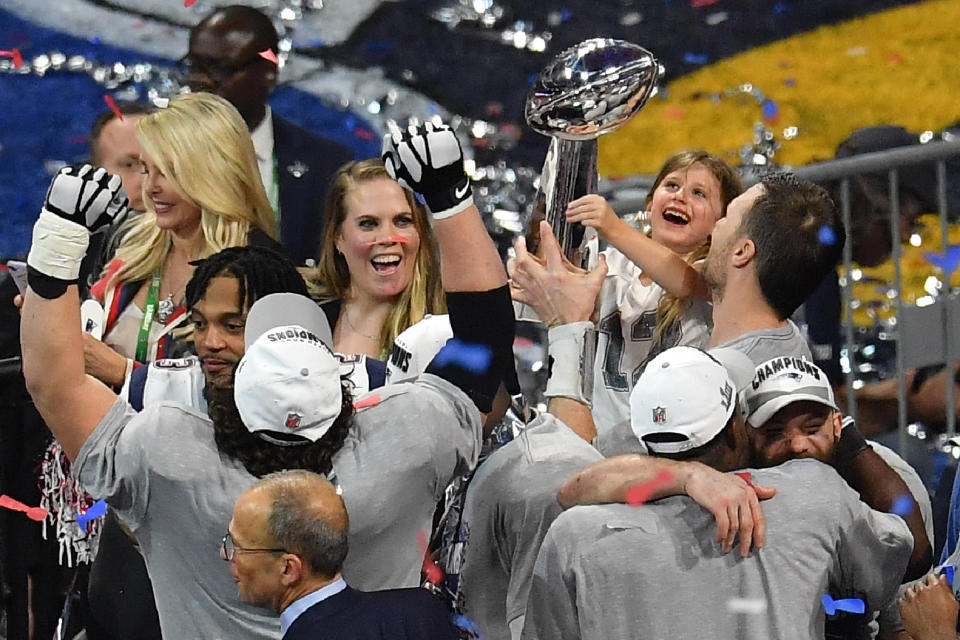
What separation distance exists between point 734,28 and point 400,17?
45.7 inches

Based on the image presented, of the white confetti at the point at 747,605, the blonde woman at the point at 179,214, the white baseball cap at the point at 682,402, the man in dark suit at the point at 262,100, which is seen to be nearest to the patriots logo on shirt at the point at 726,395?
the white baseball cap at the point at 682,402

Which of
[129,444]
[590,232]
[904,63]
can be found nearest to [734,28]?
[904,63]

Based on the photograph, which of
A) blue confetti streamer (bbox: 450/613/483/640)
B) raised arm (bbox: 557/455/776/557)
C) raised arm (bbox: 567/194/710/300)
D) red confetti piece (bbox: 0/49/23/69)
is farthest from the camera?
red confetti piece (bbox: 0/49/23/69)

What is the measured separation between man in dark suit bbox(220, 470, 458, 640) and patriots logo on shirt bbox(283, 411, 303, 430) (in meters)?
0.07

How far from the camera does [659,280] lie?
2510 millimetres

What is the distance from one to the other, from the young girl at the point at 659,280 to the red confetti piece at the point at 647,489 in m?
0.69

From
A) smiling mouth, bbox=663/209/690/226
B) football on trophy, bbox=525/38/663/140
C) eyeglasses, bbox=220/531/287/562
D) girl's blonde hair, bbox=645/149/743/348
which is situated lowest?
eyeglasses, bbox=220/531/287/562

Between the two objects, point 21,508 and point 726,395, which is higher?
point 726,395

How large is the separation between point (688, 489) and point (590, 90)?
2.33ft

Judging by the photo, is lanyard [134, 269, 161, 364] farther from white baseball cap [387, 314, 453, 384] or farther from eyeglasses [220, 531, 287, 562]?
eyeglasses [220, 531, 287, 562]

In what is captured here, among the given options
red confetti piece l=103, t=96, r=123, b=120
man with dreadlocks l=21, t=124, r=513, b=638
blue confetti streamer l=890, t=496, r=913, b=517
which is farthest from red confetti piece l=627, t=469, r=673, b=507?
red confetti piece l=103, t=96, r=123, b=120

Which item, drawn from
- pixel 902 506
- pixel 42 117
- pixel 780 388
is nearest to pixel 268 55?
pixel 42 117

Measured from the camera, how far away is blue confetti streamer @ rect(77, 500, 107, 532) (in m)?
2.54

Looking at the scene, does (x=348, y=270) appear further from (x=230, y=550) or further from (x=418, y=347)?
(x=230, y=550)
